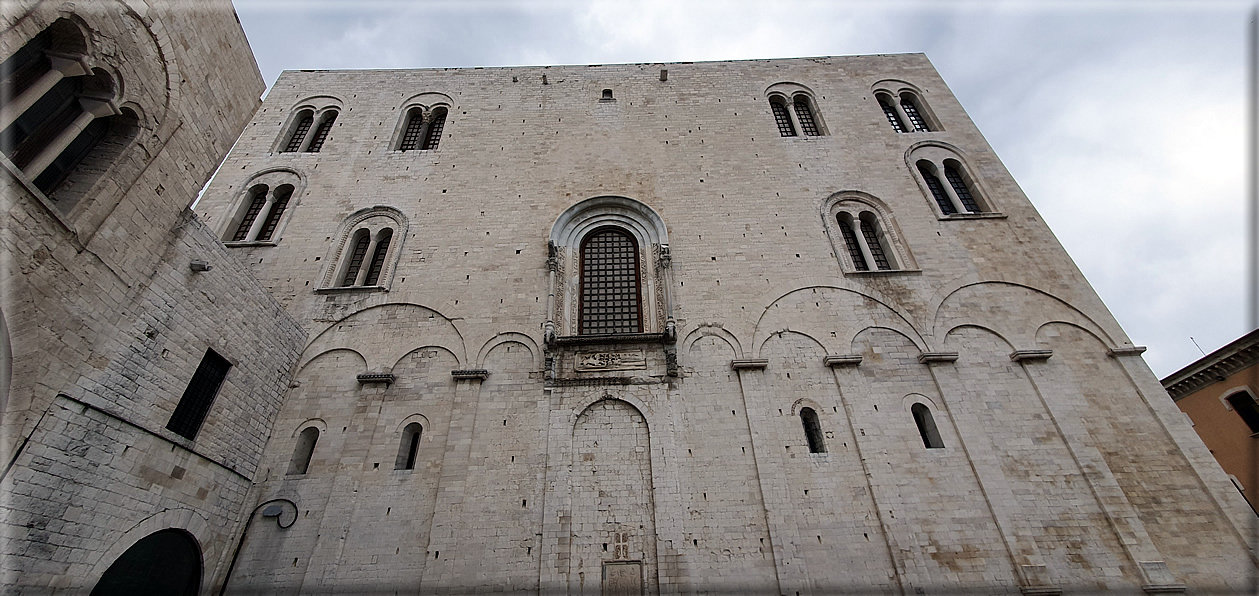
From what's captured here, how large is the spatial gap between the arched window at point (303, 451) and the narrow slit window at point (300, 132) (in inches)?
370

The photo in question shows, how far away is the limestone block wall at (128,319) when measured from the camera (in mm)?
5723

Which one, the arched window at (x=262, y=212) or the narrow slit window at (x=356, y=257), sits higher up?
the arched window at (x=262, y=212)

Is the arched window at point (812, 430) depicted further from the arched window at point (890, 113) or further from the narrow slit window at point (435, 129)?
the narrow slit window at point (435, 129)

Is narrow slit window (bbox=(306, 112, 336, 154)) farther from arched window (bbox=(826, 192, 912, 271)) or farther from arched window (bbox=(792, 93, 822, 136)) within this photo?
arched window (bbox=(826, 192, 912, 271))

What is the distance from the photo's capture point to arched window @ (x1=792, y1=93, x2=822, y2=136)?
627 inches

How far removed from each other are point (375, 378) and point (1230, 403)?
23.3 m

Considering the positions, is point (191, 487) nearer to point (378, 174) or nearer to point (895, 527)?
point (378, 174)

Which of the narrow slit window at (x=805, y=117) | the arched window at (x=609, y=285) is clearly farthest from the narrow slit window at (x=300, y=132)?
the narrow slit window at (x=805, y=117)

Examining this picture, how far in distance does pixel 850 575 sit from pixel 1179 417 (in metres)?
7.70

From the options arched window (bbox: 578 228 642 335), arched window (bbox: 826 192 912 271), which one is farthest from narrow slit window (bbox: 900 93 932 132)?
arched window (bbox: 578 228 642 335)

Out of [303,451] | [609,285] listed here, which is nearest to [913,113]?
[609,285]

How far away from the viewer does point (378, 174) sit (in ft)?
46.9

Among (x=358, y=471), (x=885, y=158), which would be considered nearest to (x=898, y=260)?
(x=885, y=158)

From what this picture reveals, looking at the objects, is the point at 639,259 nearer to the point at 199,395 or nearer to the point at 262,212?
the point at 199,395
